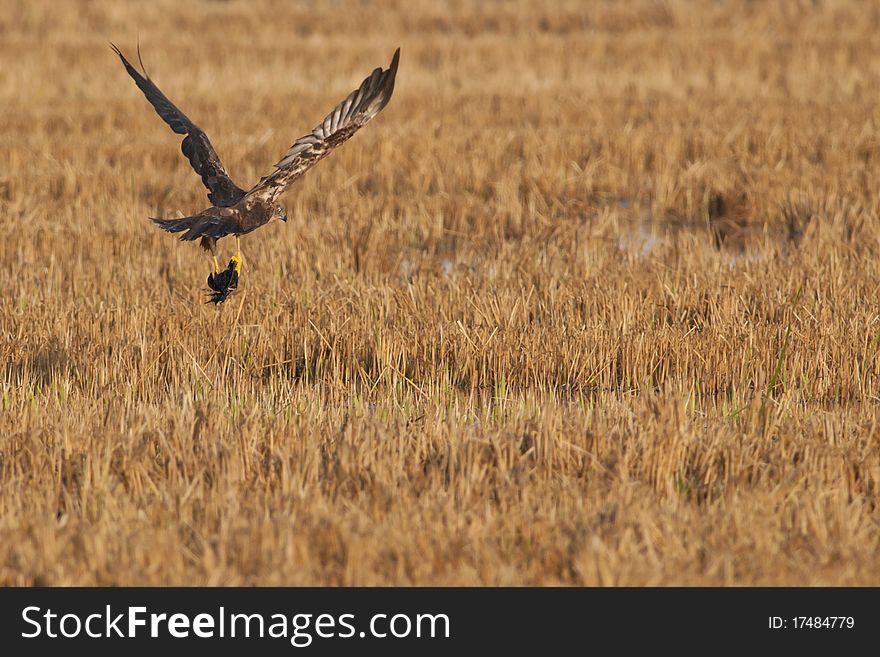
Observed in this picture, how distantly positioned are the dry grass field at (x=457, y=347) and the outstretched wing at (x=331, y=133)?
834mm

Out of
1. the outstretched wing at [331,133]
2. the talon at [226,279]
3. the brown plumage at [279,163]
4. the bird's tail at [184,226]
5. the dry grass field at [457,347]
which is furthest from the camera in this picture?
the outstretched wing at [331,133]

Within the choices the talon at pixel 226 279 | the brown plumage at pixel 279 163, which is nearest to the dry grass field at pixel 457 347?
the talon at pixel 226 279

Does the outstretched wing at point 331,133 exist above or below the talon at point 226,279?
above

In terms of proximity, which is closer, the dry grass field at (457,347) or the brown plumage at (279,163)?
the dry grass field at (457,347)

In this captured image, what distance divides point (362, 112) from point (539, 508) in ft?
9.48

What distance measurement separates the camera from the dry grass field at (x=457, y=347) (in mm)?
4172

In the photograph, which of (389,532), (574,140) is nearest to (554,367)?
(389,532)

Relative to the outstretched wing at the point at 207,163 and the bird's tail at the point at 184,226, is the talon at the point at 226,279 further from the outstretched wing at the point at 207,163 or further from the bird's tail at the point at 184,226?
the outstretched wing at the point at 207,163

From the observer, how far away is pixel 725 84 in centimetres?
1658

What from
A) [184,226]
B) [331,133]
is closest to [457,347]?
[331,133]

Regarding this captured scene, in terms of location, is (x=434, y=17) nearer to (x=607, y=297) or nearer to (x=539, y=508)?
(x=607, y=297)

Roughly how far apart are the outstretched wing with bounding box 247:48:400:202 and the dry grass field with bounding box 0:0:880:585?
83 cm

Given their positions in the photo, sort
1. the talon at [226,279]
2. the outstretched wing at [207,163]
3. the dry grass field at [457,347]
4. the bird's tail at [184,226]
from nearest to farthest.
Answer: the dry grass field at [457,347]
the bird's tail at [184,226]
the talon at [226,279]
the outstretched wing at [207,163]

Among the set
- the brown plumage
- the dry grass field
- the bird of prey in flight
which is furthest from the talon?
the dry grass field
